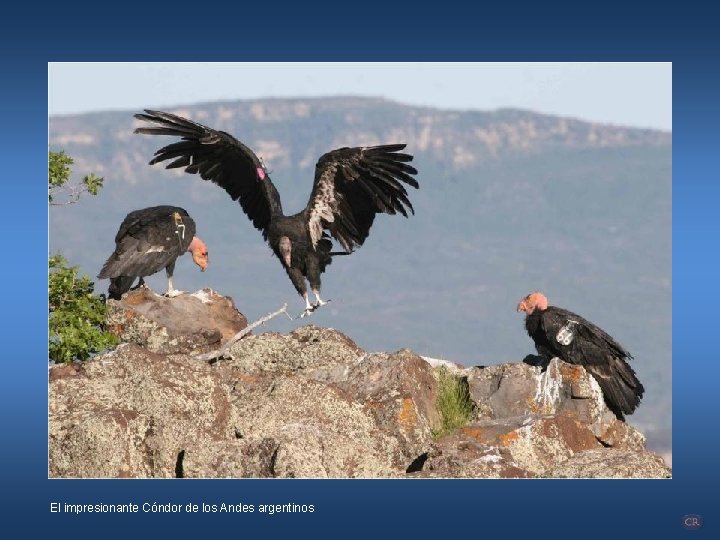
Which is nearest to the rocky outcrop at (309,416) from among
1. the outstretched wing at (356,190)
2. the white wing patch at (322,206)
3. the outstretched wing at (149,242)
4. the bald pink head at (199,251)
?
the outstretched wing at (149,242)

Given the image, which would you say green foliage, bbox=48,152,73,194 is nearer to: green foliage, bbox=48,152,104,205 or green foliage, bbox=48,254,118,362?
green foliage, bbox=48,152,104,205

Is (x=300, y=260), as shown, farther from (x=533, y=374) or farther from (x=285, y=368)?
(x=533, y=374)

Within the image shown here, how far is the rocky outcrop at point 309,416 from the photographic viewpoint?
15.7 meters

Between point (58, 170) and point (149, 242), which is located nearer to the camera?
point (58, 170)

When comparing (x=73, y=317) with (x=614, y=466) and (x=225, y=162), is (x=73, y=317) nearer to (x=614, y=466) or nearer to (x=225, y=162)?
(x=225, y=162)

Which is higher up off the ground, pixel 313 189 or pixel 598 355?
pixel 313 189

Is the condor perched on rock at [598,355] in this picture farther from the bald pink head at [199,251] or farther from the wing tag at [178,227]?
the bald pink head at [199,251]

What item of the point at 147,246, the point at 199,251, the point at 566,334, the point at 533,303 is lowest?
the point at 566,334

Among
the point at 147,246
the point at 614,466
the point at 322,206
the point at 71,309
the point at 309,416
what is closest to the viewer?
the point at 614,466

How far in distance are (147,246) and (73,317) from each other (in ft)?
7.65

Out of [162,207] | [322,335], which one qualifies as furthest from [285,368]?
[162,207]

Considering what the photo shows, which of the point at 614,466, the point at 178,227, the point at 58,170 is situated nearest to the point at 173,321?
the point at 178,227

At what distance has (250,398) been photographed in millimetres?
17469

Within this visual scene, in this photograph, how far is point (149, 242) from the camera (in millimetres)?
21844
